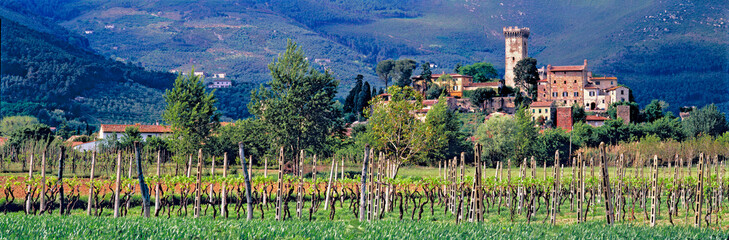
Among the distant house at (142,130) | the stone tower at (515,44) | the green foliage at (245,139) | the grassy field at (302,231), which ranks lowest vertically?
the grassy field at (302,231)

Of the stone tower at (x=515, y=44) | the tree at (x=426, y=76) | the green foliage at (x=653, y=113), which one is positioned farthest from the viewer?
the stone tower at (x=515, y=44)

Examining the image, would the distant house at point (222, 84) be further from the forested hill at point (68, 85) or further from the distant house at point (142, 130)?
the distant house at point (142, 130)

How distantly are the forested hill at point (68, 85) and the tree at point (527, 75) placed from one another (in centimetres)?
6078

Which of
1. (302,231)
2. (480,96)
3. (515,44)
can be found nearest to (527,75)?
(480,96)

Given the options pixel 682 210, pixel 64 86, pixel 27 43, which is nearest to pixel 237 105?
pixel 64 86

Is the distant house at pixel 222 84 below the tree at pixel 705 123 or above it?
above

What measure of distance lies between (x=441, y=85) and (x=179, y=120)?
270ft

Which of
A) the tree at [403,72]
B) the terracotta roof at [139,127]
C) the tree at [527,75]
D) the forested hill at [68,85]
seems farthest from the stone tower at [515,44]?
the terracotta roof at [139,127]

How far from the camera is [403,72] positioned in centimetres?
12512

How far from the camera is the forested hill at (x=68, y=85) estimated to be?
128 meters

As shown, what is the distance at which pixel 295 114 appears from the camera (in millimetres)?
45125

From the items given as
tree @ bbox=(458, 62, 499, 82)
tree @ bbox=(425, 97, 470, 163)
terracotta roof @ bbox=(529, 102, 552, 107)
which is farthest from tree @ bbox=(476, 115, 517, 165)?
tree @ bbox=(458, 62, 499, 82)

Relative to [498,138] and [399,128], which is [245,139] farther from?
[498,138]

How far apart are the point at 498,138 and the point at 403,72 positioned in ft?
201
